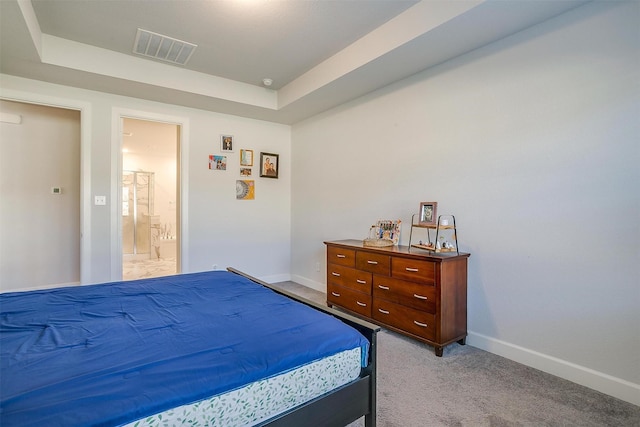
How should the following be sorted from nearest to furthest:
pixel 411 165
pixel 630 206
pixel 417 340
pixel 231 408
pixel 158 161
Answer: pixel 231 408
pixel 630 206
pixel 417 340
pixel 411 165
pixel 158 161

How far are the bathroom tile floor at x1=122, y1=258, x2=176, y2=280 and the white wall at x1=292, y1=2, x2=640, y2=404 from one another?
4.27 metres

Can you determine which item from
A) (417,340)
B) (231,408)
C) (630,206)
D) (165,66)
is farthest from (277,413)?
(165,66)

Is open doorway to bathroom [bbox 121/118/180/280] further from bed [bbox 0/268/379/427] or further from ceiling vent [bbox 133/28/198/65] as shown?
bed [bbox 0/268/379/427]

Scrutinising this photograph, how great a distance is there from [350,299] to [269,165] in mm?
2487

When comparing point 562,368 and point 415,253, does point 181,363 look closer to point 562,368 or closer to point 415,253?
point 415,253

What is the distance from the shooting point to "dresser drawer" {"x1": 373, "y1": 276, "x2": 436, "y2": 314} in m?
2.49

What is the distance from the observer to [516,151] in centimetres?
242

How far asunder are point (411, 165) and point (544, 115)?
1.17m

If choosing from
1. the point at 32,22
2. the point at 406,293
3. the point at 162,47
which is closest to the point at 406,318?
the point at 406,293

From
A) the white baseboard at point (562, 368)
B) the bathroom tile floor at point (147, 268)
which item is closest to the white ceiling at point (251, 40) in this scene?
the white baseboard at point (562, 368)

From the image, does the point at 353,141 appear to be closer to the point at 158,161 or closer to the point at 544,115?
the point at 544,115

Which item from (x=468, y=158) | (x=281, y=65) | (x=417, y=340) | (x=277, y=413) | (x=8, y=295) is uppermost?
(x=281, y=65)

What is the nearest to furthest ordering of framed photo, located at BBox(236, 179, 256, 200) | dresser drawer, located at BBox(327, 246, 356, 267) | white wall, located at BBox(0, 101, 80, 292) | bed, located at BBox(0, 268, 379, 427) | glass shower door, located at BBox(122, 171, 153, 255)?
bed, located at BBox(0, 268, 379, 427) → dresser drawer, located at BBox(327, 246, 356, 267) → white wall, located at BBox(0, 101, 80, 292) → framed photo, located at BBox(236, 179, 256, 200) → glass shower door, located at BBox(122, 171, 153, 255)

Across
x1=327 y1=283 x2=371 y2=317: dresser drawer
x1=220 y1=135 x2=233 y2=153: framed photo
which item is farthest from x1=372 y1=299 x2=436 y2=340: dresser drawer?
x1=220 y1=135 x2=233 y2=153: framed photo
